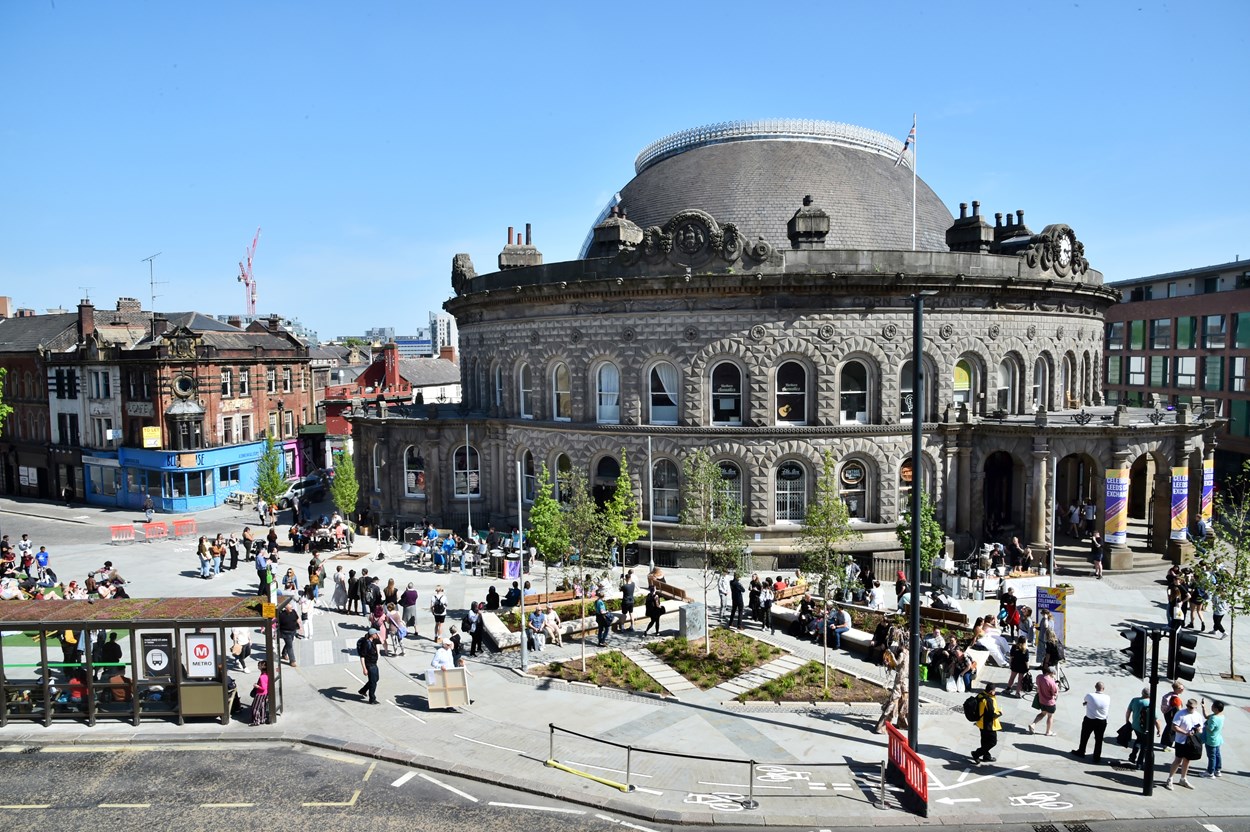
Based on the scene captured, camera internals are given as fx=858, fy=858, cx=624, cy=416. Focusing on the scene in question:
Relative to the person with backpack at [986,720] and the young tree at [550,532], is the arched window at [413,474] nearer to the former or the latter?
the young tree at [550,532]

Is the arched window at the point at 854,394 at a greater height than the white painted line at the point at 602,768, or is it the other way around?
the arched window at the point at 854,394

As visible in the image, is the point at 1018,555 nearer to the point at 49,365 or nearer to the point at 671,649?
the point at 671,649

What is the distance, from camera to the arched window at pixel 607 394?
1458 inches

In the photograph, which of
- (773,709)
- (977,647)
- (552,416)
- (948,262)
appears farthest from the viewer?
(552,416)

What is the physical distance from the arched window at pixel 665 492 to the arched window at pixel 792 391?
5.05m

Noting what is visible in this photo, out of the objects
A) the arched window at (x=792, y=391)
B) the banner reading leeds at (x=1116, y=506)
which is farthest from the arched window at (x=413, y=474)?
the banner reading leeds at (x=1116, y=506)

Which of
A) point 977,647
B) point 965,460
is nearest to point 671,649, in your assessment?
point 977,647

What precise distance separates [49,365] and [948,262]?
55.9m

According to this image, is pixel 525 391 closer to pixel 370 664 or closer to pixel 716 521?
pixel 716 521

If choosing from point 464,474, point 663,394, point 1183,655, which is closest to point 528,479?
point 464,474

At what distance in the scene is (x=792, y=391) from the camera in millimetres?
34812

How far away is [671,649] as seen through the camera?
24297 mm

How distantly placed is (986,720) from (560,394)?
2521cm

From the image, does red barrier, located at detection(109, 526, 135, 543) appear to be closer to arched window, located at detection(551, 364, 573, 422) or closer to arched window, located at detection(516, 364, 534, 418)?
arched window, located at detection(516, 364, 534, 418)
